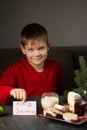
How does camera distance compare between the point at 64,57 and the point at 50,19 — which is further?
the point at 50,19

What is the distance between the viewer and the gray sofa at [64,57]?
260cm

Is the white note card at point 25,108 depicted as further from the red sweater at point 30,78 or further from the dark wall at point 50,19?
the dark wall at point 50,19

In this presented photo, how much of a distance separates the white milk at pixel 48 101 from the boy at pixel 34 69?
0.39 meters

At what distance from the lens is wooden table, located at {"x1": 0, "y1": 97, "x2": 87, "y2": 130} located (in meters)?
1.30

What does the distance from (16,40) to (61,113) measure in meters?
1.55

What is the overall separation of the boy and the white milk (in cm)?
39

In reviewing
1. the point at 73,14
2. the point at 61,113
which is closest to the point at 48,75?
the point at 61,113

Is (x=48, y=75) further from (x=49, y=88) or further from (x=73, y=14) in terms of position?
(x=73, y=14)

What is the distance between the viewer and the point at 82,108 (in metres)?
1.43

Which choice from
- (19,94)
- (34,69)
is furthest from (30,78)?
(19,94)

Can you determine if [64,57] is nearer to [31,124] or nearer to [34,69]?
[34,69]

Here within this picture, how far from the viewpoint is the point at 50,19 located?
2.87 metres

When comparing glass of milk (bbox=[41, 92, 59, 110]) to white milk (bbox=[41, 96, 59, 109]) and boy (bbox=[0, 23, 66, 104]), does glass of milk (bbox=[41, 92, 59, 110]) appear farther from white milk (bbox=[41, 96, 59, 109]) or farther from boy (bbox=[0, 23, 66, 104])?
boy (bbox=[0, 23, 66, 104])

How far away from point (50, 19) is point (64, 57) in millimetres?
387
